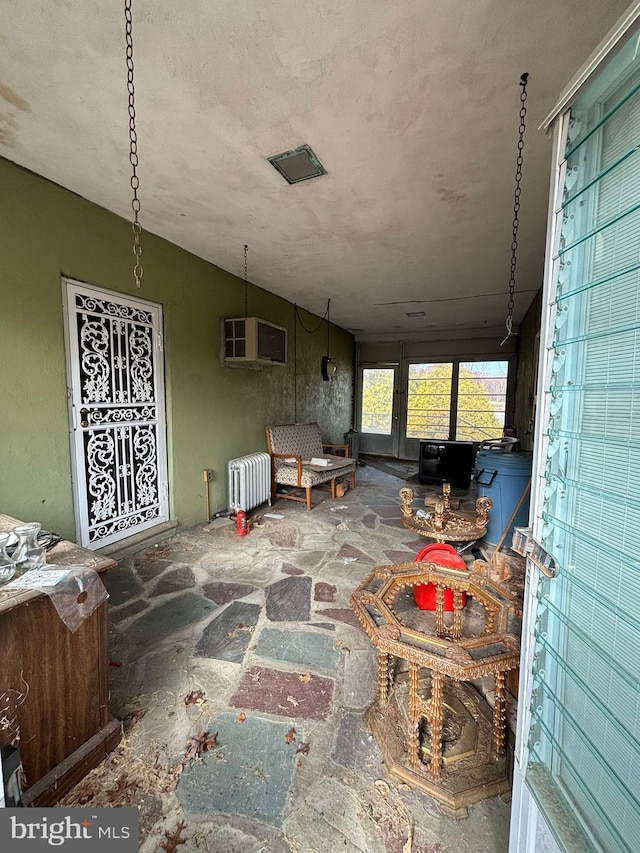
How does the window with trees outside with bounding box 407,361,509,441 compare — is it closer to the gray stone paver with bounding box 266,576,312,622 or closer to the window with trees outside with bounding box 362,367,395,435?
the window with trees outside with bounding box 362,367,395,435

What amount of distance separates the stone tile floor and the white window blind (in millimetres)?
608

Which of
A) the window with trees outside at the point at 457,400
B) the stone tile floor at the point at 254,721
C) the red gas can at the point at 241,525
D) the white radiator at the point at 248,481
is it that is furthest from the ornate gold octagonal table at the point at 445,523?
the window with trees outside at the point at 457,400

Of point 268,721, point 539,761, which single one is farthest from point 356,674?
point 539,761

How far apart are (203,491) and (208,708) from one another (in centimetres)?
239

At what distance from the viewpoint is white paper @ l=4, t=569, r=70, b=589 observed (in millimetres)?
1090

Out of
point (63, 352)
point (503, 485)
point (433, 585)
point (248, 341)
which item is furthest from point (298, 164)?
point (503, 485)

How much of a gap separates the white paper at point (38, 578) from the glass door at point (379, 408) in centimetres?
705

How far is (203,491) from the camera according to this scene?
146 inches

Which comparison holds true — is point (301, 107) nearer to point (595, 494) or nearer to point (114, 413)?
point (595, 494)

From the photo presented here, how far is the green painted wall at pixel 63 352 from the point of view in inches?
85.5

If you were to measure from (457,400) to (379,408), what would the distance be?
66.3 inches

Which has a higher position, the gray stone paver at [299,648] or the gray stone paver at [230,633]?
the gray stone paver at [299,648]

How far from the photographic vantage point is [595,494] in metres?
0.77

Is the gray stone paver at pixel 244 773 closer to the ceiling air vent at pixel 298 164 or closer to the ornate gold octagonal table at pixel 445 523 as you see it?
the ornate gold octagonal table at pixel 445 523
